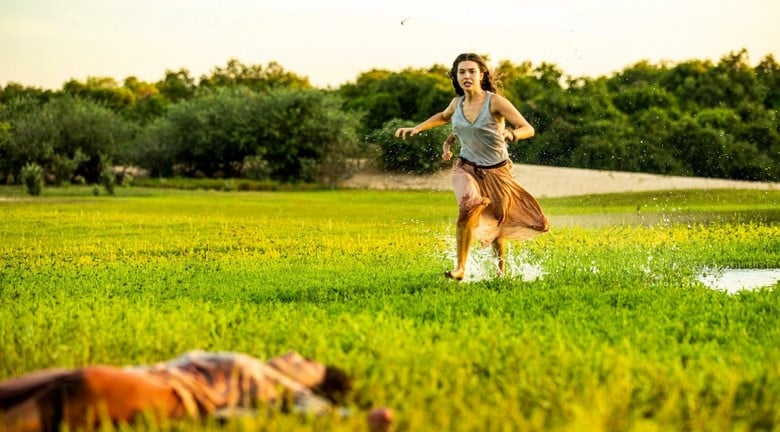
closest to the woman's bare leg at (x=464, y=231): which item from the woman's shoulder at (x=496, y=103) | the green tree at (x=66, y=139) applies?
the woman's shoulder at (x=496, y=103)

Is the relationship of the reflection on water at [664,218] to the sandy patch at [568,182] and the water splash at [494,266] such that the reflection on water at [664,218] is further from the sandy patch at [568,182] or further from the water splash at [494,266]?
the sandy patch at [568,182]

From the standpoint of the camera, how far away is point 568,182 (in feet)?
135

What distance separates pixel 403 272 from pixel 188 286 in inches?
103

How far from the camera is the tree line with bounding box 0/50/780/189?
4416 cm

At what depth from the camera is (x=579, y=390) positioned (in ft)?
21.6

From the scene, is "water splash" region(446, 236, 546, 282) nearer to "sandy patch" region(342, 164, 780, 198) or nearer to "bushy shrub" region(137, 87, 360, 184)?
"sandy patch" region(342, 164, 780, 198)

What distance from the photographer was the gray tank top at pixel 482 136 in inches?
504

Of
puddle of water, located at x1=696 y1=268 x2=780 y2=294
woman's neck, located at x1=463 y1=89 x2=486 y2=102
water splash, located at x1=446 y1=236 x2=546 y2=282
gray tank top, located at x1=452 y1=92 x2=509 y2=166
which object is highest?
woman's neck, located at x1=463 y1=89 x2=486 y2=102

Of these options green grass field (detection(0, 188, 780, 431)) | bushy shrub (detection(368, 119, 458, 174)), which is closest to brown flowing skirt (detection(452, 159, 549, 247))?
green grass field (detection(0, 188, 780, 431))

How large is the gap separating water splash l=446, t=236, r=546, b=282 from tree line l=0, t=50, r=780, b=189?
25301mm

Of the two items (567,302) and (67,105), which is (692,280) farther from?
(67,105)

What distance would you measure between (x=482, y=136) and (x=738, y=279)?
3553 millimetres

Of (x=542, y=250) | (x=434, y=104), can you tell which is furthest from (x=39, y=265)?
(x=434, y=104)

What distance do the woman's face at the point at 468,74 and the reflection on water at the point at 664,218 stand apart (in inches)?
432
